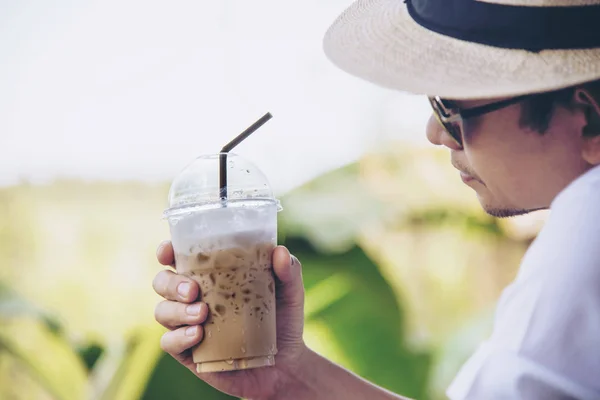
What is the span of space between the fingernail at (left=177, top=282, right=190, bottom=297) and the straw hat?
0.48 meters

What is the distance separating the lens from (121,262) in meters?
3.05

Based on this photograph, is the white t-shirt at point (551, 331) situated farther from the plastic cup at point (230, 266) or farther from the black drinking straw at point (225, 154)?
the black drinking straw at point (225, 154)

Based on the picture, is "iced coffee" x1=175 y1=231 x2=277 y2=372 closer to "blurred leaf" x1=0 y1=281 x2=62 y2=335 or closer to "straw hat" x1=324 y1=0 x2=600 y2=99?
"straw hat" x1=324 y1=0 x2=600 y2=99

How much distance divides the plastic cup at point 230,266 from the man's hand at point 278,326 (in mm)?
21

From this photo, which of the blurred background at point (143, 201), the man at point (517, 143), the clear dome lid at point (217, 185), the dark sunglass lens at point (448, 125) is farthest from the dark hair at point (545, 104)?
the blurred background at point (143, 201)

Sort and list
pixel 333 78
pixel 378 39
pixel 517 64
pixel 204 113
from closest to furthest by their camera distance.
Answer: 1. pixel 517 64
2. pixel 378 39
3. pixel 204 113
4. pixel 333 78

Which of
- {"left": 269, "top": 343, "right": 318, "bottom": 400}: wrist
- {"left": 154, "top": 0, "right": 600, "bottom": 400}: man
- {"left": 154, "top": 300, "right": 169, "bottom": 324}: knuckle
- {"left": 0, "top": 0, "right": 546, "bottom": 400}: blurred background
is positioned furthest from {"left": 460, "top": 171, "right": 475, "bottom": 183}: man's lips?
{"left": 0, "top": 0, "right": 546, "bottom": 400}: blurred background

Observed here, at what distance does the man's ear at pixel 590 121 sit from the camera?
3.74 feet

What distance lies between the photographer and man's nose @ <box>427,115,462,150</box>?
1.29 metres

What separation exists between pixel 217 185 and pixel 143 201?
1.89m

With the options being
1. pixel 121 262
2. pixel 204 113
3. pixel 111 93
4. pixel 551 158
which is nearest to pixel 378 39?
pixel 551 158

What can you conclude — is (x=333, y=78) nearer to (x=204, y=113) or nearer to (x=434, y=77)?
(x=204, y=113)

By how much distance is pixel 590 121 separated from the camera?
115 cm

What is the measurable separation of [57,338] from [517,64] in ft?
7.54
